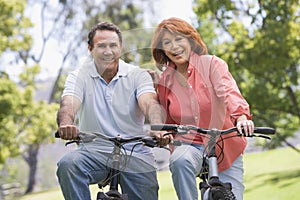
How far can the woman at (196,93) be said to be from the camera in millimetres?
3930

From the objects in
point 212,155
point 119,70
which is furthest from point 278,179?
point 212,155

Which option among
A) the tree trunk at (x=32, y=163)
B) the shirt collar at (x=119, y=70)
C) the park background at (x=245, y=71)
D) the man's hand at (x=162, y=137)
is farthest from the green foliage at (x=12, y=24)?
the tree trunk at (x=32, y=163)

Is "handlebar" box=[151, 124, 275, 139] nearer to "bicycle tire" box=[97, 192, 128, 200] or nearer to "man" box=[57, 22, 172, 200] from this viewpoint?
"man" box=[57, 22, 172, 200]

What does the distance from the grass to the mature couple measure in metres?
8.71

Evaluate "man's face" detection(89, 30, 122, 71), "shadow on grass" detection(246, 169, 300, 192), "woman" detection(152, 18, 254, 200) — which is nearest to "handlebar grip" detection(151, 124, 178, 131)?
"woman" detection(152, 18, 254, 200)

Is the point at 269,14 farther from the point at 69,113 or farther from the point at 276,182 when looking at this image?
the point at 69,113

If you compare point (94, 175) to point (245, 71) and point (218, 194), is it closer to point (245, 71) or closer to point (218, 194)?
point (218, 194)

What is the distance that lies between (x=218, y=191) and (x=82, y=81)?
1107mm

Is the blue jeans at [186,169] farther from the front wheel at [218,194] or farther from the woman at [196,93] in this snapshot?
the front wheel at [218,194]

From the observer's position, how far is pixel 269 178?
16047mm

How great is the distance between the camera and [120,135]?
3.97 m

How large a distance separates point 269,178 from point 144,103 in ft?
40.9

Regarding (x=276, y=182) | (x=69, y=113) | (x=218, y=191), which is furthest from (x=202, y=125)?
(x=276, y=182)

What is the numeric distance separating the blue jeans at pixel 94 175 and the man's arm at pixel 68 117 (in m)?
0.20
